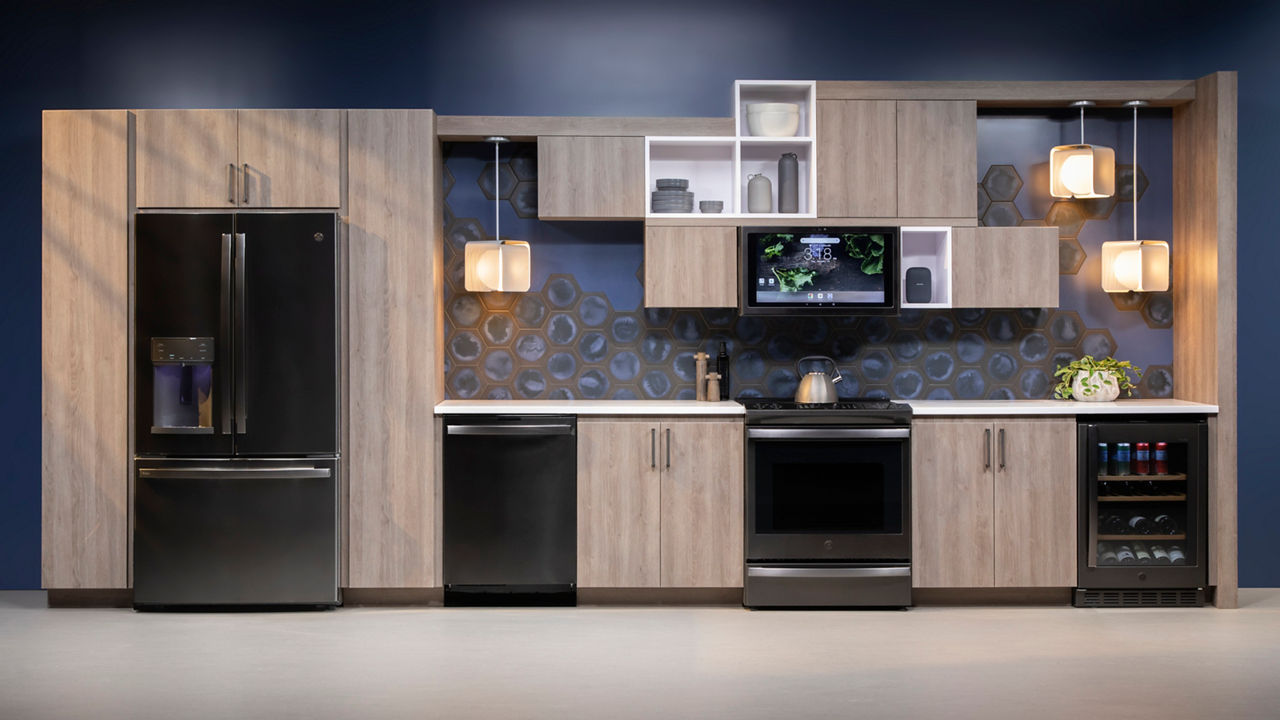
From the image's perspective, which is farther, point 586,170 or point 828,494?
point 586,170

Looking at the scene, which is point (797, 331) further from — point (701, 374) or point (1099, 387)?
point (1099, 387)

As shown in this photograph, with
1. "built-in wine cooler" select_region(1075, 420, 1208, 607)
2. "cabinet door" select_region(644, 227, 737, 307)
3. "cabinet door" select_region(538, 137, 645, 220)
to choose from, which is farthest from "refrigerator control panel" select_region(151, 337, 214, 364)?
"built-in wine cooler" select_region(1075, 420, 1208, 607)

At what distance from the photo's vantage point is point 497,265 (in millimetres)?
4562

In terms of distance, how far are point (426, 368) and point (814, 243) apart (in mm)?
1877

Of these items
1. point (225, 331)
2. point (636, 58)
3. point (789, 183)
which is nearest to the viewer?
point (225, 331)

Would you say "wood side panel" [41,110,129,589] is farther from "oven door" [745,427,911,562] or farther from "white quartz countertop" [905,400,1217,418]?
"white quartz countertop" [905,400,1217,418]

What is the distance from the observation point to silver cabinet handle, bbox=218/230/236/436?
4.14m

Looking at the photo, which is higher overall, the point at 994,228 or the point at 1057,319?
the point at 994,228

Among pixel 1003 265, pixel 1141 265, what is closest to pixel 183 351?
pixel 1003 265

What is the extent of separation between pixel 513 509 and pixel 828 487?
1.41 meters

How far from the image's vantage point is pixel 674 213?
4547mm

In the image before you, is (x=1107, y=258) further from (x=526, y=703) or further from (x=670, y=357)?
(x=526, y=703)

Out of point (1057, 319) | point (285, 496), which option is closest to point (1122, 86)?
point (1057, 319)

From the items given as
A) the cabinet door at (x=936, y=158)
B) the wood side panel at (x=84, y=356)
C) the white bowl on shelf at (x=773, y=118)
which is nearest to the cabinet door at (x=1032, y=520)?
the cabinet door at (x=936, y=158)
